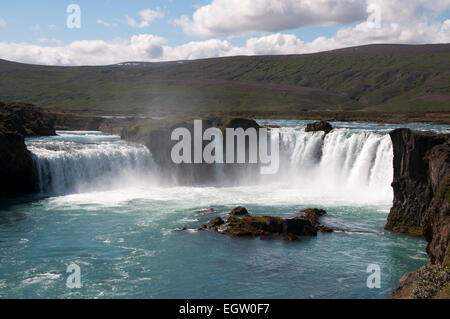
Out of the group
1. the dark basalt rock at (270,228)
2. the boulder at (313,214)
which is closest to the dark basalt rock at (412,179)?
the boulder at (313,214)

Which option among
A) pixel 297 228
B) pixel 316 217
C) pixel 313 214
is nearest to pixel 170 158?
pixel 313 214

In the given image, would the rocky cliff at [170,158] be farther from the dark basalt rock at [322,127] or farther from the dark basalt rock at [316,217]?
the dark basalt rock at [316,217]

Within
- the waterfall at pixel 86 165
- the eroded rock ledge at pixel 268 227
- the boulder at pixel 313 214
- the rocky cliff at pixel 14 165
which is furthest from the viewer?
the waterfall at pixel 86 165

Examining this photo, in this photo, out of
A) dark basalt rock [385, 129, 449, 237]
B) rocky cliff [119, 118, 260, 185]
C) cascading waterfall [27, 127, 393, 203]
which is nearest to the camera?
dark basalt rock [385, 129, 449, 237]

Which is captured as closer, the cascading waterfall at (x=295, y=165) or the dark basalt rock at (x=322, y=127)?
the cascading waterfall at (x=295, y=165)

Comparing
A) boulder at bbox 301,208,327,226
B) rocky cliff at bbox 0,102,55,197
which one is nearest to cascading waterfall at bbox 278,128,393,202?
boulder at bbox 301,208,327,226

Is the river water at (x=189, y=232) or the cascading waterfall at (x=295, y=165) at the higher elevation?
the cascading waterfall at (x=295, y=165)

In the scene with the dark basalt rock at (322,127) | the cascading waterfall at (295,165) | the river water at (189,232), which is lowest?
the river water at (189,232)

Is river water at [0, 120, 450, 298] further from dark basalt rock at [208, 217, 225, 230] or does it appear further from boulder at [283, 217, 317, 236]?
dark basalt rock at [208, 217, 225, 230]

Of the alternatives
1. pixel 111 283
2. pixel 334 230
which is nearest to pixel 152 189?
pixel 334 230

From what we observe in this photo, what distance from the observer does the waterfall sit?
49562 mm

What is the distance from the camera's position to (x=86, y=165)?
52531 mm

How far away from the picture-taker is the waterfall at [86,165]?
49.6 meters
